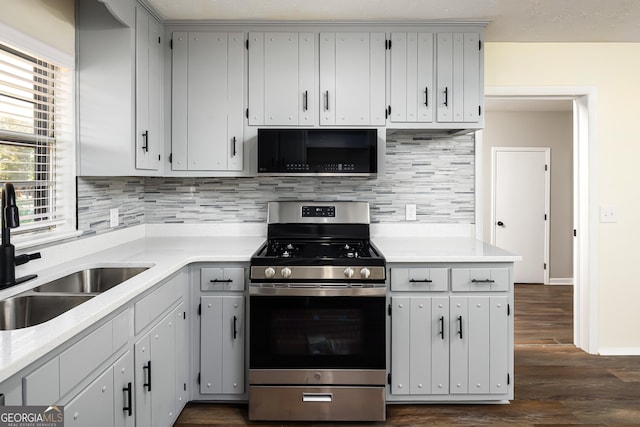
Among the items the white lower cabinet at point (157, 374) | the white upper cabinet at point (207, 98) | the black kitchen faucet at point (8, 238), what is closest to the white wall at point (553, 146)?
the white upper cabinet at point (207, 98)

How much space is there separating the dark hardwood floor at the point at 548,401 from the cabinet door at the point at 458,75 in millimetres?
1740

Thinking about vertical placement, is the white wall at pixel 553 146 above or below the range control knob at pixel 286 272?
above

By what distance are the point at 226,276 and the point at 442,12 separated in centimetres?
199

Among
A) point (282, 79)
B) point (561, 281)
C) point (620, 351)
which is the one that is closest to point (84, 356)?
point (282, 79)

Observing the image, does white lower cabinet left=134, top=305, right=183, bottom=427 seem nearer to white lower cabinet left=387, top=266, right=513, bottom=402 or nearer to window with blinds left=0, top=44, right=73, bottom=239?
window with blinds left=0, top=44, right=73, bottom=239

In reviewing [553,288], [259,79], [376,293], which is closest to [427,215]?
[376,293]

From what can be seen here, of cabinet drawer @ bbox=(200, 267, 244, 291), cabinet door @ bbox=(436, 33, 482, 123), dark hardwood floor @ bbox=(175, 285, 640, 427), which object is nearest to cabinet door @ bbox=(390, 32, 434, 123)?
cabinet door @ bbox=(436, 33, 482, 123)

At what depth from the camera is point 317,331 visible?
258 centimetres

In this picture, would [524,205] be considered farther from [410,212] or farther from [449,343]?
[449,343]

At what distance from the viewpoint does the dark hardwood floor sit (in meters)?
2.62

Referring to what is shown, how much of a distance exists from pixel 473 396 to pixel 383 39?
220 centimetres

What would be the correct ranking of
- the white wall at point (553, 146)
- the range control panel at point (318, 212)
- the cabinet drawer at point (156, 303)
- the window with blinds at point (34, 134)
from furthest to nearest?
the white wall at point (553, 146) < the range control panel at point (318, 212) < the window with blinds at point (34, 134) < the cabinet drawer at point (156, 303)

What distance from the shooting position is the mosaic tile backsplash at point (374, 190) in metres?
3.39

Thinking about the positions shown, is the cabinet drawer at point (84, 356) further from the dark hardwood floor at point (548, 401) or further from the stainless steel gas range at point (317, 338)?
the dark hardwood floor at point (548, 401)
